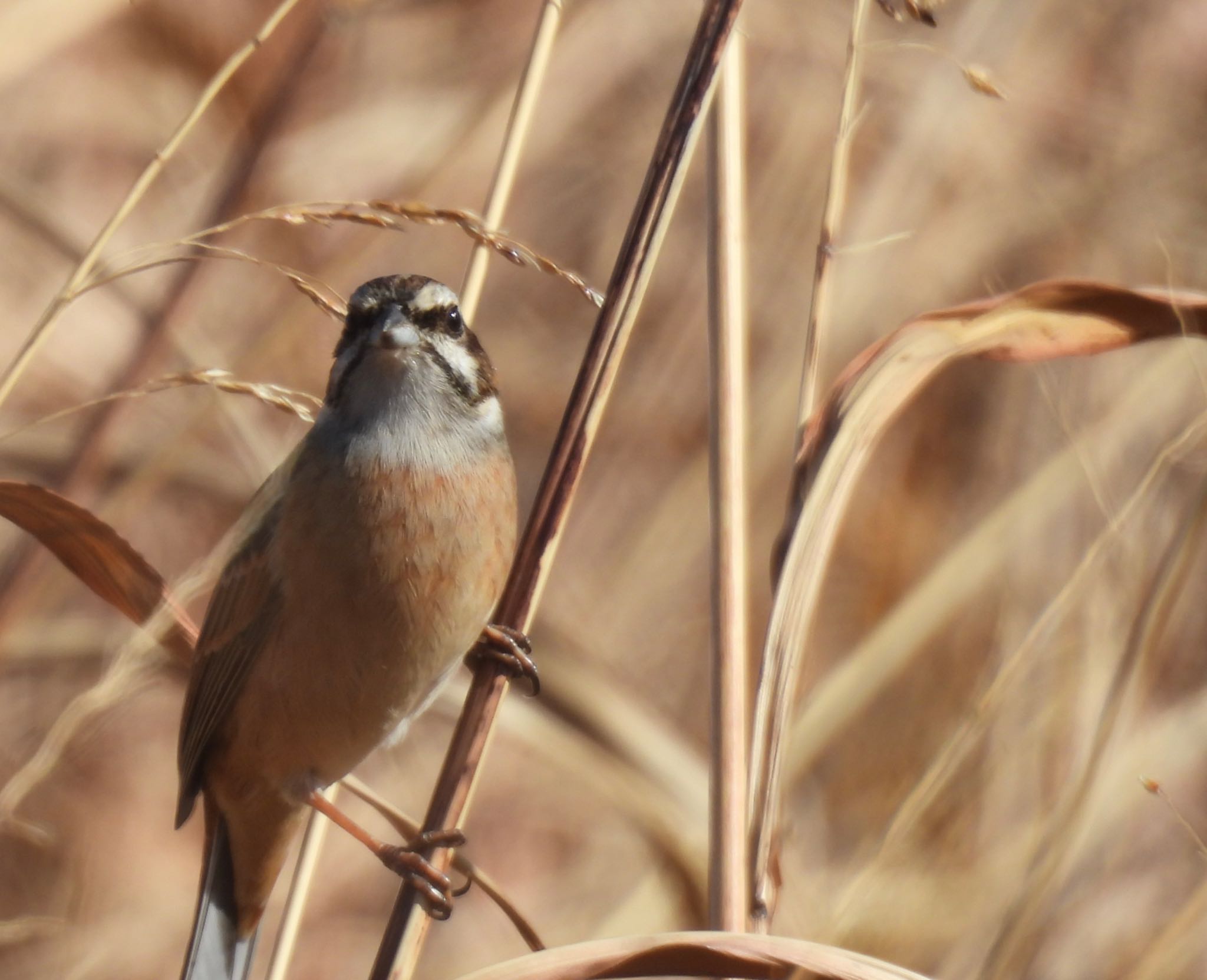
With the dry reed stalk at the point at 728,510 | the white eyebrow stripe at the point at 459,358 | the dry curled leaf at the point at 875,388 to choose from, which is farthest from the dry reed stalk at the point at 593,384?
the white eyebrow stripe at the point at 459,358

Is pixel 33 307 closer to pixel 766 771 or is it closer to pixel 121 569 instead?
pixel 121 569

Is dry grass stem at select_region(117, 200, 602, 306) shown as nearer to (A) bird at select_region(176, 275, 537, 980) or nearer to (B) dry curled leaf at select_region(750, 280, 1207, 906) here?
(B) dry curled leaf at select_region(750, 280, 1207, 906)

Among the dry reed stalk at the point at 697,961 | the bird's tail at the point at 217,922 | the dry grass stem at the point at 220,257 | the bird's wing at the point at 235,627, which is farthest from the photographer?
the bird's tail at the point at 217,922

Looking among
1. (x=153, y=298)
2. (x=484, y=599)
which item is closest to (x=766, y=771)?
(x=484, y=599)

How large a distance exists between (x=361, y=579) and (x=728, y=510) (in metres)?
0.82

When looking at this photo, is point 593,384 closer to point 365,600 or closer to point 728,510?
point 728,510

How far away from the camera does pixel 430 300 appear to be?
2393 millimetres

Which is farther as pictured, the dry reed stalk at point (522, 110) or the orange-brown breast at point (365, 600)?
the orange-brown breast at point (365, 600)

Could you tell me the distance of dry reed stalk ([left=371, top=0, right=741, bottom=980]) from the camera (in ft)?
5.63

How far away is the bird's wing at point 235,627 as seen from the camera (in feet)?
8.51

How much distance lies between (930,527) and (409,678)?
1992mm

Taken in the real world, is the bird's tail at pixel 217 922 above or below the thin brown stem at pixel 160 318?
below

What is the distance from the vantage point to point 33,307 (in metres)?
4.36

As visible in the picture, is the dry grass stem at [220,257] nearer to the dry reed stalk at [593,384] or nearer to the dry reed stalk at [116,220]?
the dry reed stalk at [116,220]
